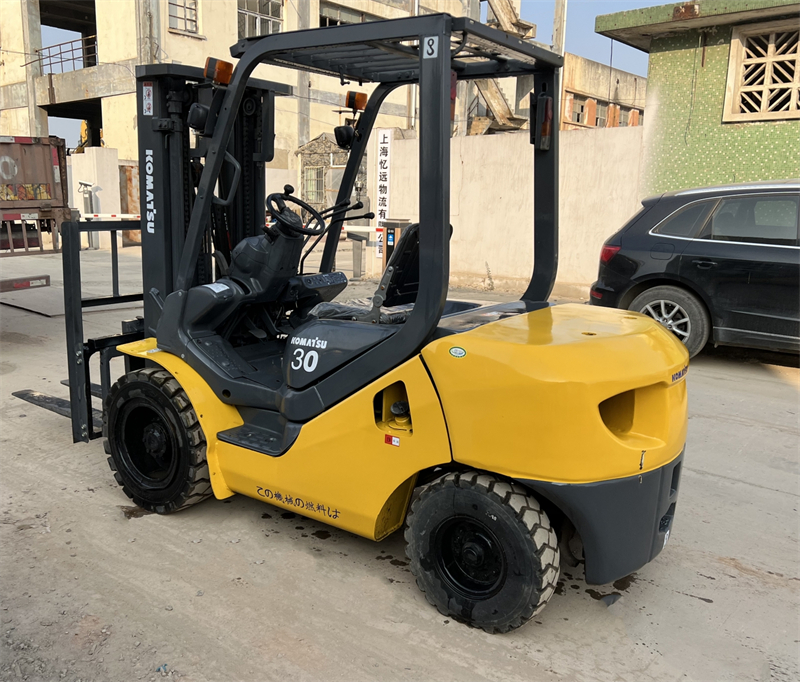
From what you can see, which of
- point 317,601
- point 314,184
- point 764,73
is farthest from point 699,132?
point 314,184

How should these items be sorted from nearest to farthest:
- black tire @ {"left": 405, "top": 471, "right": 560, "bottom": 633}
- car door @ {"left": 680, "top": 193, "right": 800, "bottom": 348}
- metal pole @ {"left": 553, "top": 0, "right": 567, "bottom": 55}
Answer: black tire @ {"left": 405, "top": 471, "right": 560, "bottom": 633}, car door @ {"left": 680, "top": 193, "right": 800, "bottom": 348}, metal pole @ {"left": 553, "top": 0, "right": 567, "bottom": 55}

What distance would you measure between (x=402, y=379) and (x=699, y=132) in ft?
29.7

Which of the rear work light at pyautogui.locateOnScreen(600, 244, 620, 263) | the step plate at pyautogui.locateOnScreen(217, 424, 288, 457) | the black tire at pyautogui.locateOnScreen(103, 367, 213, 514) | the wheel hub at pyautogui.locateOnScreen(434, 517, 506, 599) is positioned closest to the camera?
the wheel hub at pyautogui.locateOnScreen(434, 517, 506, 599)

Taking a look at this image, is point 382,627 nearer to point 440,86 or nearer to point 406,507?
point 406,507

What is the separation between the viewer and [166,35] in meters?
23.4

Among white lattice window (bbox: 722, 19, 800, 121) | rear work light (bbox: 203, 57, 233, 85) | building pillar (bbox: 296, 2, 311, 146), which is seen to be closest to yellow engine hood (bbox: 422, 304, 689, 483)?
rear work light (bbox: 203, 57, 233, 85)

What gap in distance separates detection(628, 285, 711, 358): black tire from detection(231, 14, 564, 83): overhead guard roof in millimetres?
4076

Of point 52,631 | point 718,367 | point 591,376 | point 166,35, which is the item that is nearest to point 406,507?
point 591,376

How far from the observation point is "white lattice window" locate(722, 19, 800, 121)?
9.55m

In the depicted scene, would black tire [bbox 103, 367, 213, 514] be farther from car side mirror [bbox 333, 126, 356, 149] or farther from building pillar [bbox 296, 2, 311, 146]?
building pillar [bbox 296, 2, 311, 146]

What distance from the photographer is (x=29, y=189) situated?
8742 mm

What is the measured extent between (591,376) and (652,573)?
139 centimetres

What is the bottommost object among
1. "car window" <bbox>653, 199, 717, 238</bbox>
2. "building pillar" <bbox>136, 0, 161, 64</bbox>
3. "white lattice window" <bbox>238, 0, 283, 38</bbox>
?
"car window" <bbox>653, 199, 717, 238</bbox>

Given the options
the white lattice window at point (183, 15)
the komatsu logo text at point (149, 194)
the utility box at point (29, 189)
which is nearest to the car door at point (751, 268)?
the komatsu logo text at point (149, 194)
